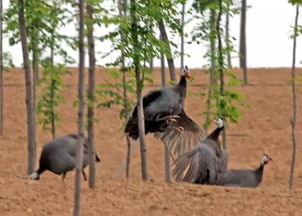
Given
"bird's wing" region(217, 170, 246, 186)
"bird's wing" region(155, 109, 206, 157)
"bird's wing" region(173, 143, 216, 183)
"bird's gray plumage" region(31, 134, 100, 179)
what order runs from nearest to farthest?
"bird's wing" region(173, 143, 216, 183)
"bird's wing" region(217, 170, 246, 186)
"bird's wing" region(155, 109, 206, 157)
"bird's gray plumage" region(31, 134, 100, 179)

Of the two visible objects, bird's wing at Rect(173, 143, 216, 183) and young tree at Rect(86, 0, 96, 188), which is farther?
bird's wing at Rect(173, 143, 216, 183)

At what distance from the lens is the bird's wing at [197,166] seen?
1652 cm

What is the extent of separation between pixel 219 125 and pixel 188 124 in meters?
1.20

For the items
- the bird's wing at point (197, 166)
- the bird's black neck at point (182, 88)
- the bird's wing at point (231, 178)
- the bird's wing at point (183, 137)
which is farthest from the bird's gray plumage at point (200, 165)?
the bird's wing at point (183, 137)

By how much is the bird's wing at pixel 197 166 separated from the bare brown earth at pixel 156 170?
0.65 m

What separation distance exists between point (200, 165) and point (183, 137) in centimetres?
250

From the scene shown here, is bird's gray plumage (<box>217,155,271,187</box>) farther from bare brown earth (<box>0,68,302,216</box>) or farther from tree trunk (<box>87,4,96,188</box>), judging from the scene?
tree trunk (<box>87,4,96,188</box>)

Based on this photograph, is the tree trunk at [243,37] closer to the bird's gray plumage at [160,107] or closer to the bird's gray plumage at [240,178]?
the bird's gray plumage at [240,178]

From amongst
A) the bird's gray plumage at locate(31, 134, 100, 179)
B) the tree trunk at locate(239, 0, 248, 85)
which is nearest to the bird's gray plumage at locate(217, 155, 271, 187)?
the bird's gray plumage at locate(31, 134, 100, 179)

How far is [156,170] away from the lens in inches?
1356

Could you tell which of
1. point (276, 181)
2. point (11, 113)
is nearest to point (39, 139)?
point (11, 113)

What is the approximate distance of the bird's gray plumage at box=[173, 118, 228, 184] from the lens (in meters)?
16.5

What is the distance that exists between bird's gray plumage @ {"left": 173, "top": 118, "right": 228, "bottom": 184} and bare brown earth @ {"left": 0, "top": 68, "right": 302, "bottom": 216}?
0.67 metres

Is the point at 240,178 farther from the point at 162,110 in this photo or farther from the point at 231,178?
the point at 162,110
